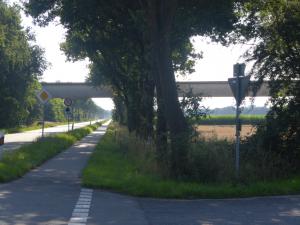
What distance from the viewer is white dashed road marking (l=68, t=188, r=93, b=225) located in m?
9.07

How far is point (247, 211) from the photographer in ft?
34.5

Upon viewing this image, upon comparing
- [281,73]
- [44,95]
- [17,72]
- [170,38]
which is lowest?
[44,95]

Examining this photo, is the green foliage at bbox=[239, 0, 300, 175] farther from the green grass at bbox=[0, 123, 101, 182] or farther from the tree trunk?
the green grass at bbox=[0, 123, 101, 182]

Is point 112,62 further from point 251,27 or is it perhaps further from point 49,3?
point 251,27

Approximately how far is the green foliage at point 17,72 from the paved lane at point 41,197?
39006 mm

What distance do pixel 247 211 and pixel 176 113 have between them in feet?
18.6

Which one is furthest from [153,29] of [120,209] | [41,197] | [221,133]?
[221,133]

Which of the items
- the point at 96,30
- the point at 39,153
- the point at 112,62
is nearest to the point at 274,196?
the point at 39,153

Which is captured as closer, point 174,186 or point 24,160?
point 174,186

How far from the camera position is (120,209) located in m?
10.5

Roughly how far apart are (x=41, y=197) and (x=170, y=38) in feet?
33.3

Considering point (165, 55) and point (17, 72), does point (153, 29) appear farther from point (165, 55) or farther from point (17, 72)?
point (17, 72)

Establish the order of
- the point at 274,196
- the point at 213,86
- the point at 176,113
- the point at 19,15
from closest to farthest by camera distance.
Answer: the point at 274,196, the point at 176,113, the point at 19,15, the point at 213,86

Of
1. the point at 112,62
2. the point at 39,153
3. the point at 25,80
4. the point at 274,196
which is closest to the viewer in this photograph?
the point at 274,196
